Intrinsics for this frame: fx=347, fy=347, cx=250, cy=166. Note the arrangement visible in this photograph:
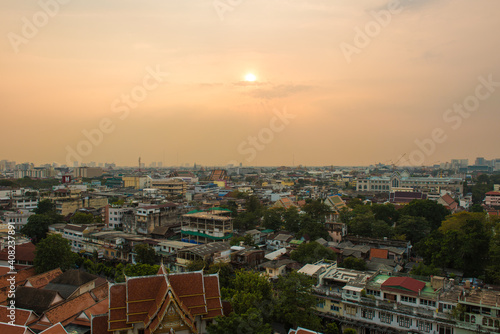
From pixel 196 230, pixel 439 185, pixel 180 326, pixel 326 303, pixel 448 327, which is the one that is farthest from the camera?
pixel 439 185

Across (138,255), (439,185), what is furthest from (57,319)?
(439,185)

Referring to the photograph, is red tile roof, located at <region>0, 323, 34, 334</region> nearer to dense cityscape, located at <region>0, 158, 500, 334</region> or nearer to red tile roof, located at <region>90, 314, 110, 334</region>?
dense cityscape, located at <region>0, 158, 500, 334</region>

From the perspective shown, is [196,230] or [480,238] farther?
[196,230]

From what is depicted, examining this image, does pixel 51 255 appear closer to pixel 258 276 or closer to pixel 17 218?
pixel 258 276

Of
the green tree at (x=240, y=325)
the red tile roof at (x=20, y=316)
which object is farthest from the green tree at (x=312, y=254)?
the red tile roof at (x=20, y=316)

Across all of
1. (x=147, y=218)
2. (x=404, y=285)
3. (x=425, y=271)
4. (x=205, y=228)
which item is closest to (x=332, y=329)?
(x=404, y=285)

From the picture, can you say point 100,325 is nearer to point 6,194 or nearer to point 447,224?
point 447,224

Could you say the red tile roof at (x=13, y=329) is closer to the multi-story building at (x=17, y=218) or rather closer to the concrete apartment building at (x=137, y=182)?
the multi-story building at (x=17, y=218)
